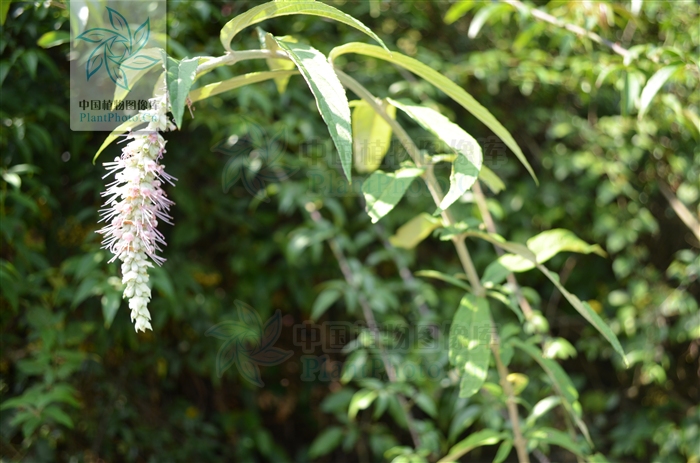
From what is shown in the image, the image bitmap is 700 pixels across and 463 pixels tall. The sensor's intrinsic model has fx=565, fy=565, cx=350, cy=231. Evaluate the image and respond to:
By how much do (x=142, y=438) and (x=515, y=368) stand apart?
128 centimetres

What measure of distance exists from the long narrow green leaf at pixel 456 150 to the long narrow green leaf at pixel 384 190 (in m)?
0.07

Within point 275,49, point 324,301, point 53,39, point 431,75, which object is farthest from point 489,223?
point 53,39

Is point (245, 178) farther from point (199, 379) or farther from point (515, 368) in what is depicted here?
point (515, 368)

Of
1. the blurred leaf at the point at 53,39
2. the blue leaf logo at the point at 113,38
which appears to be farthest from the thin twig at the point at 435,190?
the blurred leaf at the point at 53,39

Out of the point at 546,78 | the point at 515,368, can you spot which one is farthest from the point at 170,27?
the point at 515,368

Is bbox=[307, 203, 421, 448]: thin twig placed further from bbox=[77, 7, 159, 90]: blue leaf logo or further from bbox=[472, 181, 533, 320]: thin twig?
bbox=[77, 7, 159, 90]: blue leaf logo

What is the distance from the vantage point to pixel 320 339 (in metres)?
2.00

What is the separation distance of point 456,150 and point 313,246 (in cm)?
95

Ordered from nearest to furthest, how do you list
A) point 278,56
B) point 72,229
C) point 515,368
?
point 278,56, point 72,229, point 515,368

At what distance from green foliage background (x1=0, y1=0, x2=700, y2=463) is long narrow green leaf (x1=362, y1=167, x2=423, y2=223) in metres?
0.67

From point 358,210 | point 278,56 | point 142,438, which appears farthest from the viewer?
point 358,210

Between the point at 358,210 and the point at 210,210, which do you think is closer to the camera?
the point at 210,210
